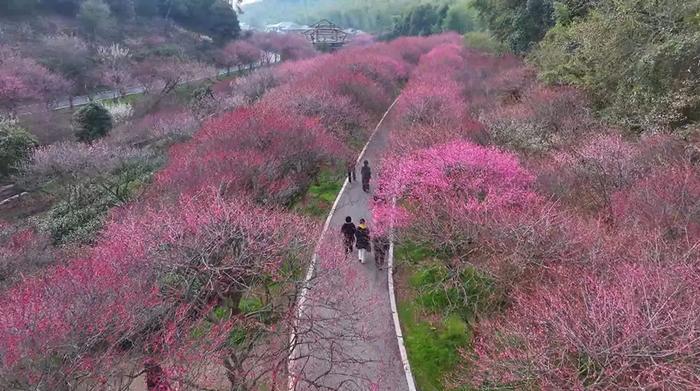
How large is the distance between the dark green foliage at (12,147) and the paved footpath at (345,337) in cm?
1976

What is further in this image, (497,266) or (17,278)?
(17,278)

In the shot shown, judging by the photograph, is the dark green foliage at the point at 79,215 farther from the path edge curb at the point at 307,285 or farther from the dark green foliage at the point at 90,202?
the path edge curb at the point at 307,285

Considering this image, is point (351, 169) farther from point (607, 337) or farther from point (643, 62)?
point (607, 337)

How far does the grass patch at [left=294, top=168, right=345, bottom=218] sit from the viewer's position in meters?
17.8

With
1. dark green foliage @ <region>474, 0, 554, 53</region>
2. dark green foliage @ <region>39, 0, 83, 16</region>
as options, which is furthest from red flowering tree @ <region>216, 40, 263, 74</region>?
dark green foliage @ <region>474, 0, 554, 53</region>

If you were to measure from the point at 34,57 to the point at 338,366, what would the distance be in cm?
4179

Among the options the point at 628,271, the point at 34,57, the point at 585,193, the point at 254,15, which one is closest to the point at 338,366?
the point at 628,271

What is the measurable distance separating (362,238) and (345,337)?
354 centimetres

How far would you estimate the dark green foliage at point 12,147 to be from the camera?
876 inches

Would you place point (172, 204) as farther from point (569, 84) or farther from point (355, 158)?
point (569, 84)

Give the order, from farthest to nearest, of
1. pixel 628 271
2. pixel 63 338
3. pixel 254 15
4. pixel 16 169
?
pixel 254 15 < pixel 16 169 < pixel 628 271 < pixel 63 338

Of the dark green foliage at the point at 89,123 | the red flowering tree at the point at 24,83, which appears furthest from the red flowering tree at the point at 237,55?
the dark green foliage at the point at 89,123

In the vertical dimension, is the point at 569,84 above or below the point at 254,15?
below

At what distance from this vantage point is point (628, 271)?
7.28m
